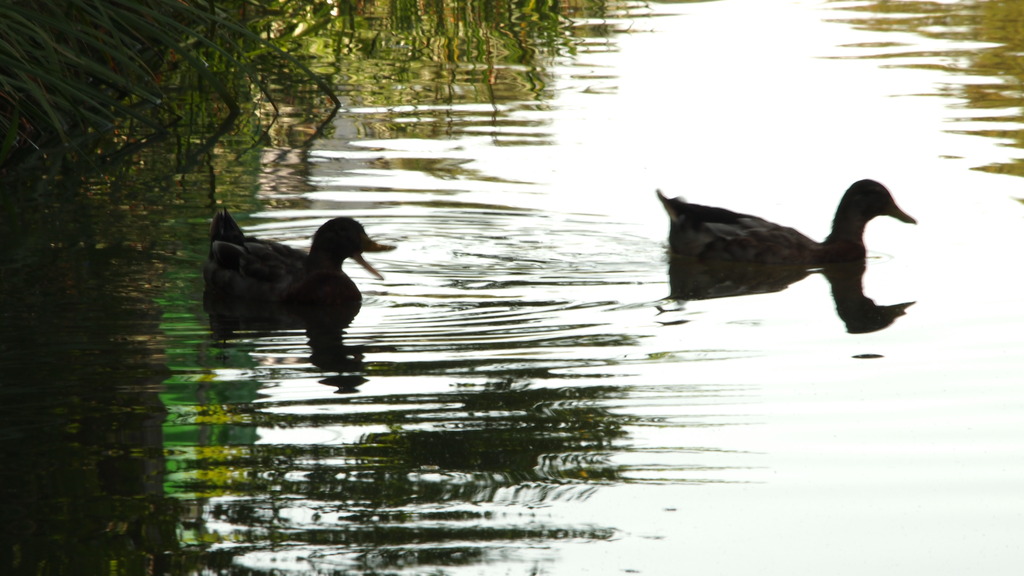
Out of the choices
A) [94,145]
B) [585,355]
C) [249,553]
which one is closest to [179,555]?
[249,553]

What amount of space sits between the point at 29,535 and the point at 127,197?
17.7 feet

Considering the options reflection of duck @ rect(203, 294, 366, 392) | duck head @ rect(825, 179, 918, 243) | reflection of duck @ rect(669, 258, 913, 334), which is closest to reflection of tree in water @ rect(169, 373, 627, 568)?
reflection of duck @ rect(203, 294, 366, 392)

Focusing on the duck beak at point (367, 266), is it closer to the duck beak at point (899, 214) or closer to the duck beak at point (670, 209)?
the duck beak at point (670, 209)

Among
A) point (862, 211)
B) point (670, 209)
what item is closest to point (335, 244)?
point (670, 209)

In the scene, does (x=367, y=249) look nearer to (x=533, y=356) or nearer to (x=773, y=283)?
(x=533, y=356)

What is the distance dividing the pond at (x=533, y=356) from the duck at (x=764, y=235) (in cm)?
21

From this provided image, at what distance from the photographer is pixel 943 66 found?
48.1 ft

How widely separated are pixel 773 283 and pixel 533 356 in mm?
2365

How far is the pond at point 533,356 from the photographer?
4.30 meters

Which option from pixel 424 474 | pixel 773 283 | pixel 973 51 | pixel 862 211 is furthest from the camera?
pixel 973 51

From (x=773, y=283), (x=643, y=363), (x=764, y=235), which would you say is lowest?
(x=773, y=283)

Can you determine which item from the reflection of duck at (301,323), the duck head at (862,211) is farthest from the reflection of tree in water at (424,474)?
the duck head at (862,211)

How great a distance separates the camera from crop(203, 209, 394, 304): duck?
7.38m

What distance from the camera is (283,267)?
7.53 m
